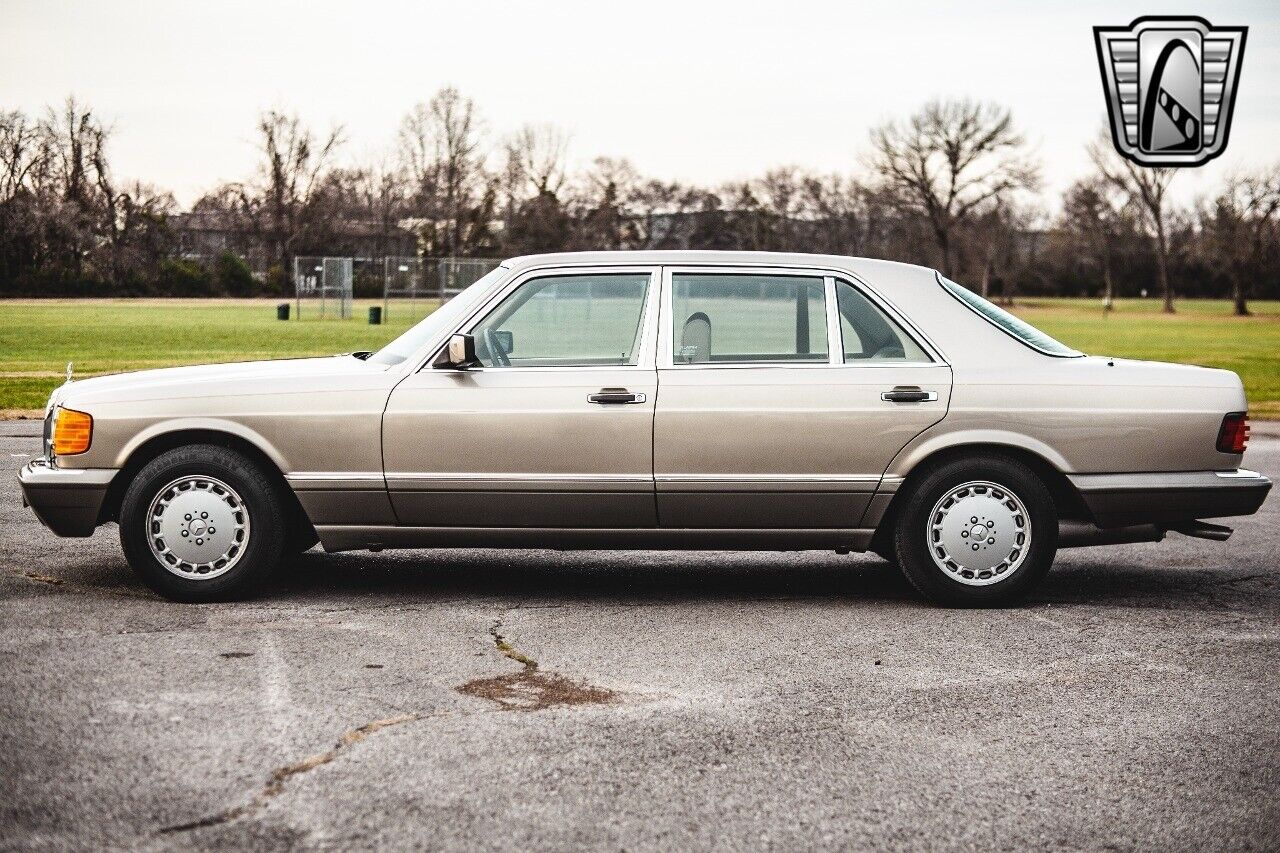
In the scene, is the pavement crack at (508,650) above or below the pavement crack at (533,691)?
above

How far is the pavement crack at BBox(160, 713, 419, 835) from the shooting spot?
3.62 m

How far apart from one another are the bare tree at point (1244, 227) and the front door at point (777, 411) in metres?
75.7

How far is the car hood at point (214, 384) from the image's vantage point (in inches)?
252

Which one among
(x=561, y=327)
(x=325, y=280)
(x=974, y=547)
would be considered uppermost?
(x=325, y=280)

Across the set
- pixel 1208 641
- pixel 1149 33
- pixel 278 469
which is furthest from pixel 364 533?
pixel 1149 33

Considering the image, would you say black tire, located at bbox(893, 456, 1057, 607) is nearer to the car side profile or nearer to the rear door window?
the car side profile

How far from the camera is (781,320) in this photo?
6535 mm

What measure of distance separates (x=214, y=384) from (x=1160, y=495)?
4351 millimetres

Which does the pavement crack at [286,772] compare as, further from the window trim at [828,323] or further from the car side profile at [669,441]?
the window trim at [828,323]

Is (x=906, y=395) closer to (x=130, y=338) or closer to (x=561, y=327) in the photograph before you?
(x=561, y=327)

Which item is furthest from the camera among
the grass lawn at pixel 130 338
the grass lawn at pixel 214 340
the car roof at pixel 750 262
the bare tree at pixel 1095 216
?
the bare tree at pixel 1095 216

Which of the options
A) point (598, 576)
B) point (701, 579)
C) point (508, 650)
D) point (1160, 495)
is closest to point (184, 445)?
point (508, 650)

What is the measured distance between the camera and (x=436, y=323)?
6.55 m

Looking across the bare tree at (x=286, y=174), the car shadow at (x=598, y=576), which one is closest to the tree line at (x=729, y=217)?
the bare tree at (x=286, y=174)
